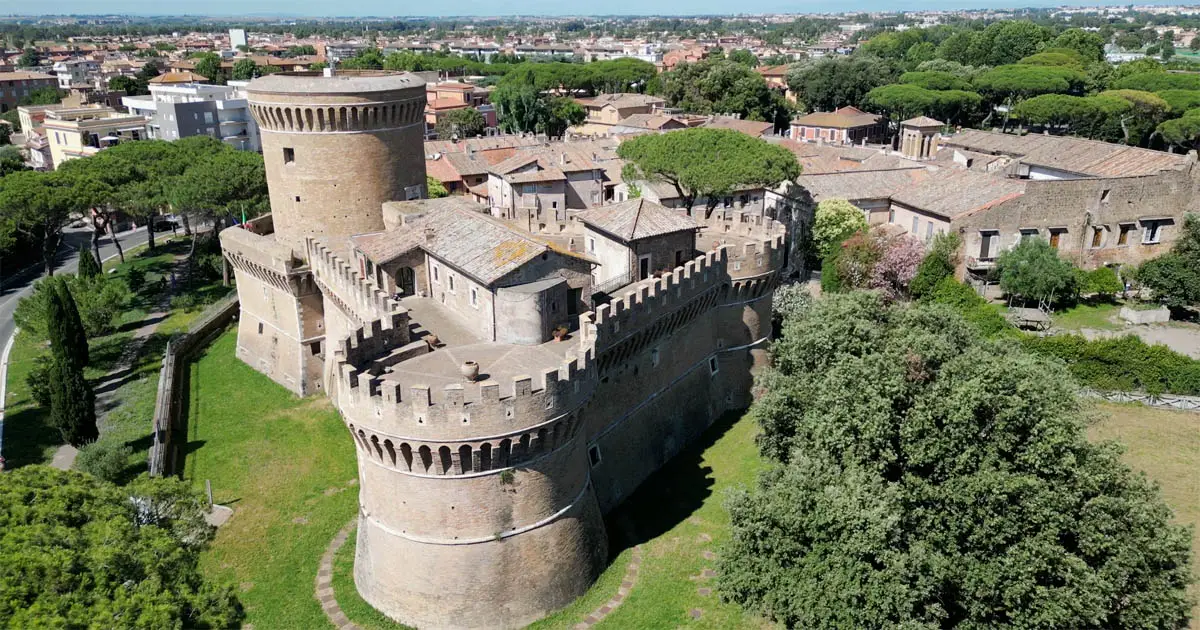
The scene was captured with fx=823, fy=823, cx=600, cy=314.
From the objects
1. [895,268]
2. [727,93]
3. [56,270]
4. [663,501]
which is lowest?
[56,270]

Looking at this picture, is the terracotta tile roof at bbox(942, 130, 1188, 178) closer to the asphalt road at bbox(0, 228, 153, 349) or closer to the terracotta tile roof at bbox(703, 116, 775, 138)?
the terracotta tile roof at bbox(703, 116, 775, 138)

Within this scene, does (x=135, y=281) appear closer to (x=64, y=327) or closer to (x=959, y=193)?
(x=64, y=327)

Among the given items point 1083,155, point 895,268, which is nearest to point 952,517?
point 895,268

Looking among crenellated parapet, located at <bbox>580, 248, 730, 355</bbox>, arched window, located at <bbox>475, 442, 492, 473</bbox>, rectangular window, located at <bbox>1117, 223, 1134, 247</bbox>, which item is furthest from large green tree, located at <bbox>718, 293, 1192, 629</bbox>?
rectangular window, located at <bbox>1117, 223, 1134, 247</bbox>

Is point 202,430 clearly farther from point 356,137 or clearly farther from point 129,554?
point 129,554

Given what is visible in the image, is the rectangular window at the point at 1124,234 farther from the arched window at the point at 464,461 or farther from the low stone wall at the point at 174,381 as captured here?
the low stone wall at the point at 174,381

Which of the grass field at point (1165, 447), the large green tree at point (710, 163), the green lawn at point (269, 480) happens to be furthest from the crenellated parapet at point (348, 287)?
the grass field at point (1165, 447)
